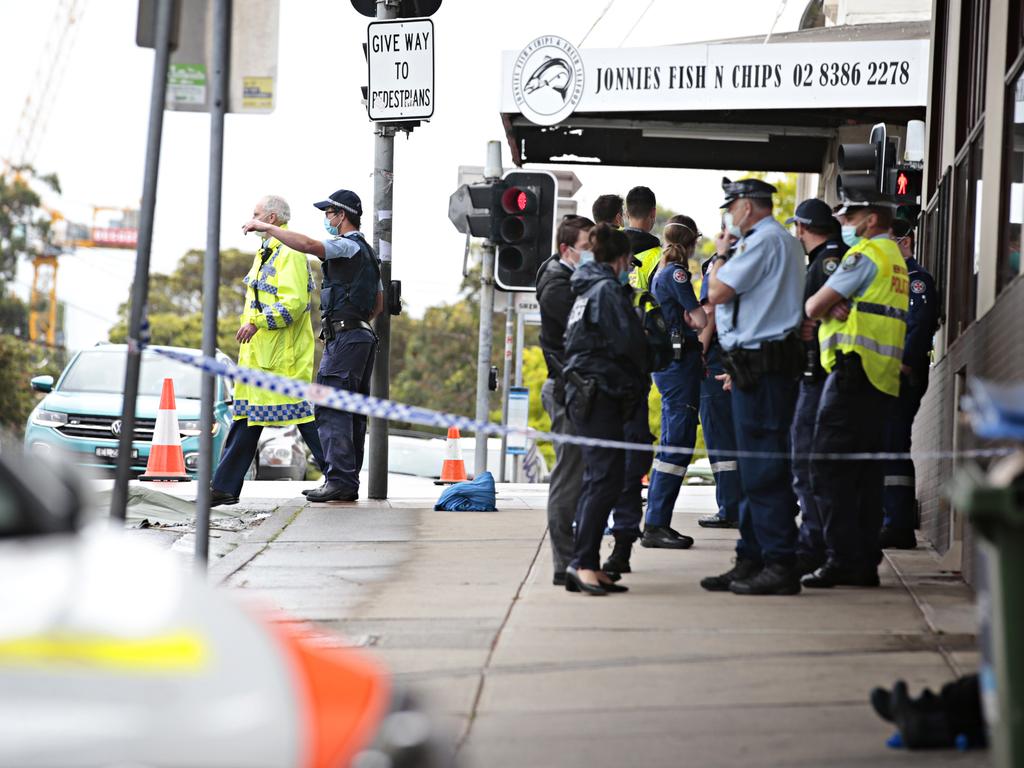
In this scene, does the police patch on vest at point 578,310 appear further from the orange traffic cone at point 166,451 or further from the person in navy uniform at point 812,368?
the orange traffic cone at point 166,451

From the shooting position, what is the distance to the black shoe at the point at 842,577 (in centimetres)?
811

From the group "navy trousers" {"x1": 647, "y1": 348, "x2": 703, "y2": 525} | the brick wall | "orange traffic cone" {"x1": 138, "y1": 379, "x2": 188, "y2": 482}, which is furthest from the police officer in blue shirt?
"orange traffic cone" {"x1": 138, "y1": 379, "x2": 188, "y2": 482}

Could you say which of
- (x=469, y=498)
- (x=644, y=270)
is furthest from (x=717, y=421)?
(x=469, y=498)

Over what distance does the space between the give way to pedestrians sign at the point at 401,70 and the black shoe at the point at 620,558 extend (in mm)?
5159

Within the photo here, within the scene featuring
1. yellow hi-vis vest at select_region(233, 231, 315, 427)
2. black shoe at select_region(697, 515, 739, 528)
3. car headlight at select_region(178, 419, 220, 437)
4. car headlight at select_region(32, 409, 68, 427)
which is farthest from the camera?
car headlight at select_region(32, 409, 68, 427)

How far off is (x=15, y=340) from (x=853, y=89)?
180ft

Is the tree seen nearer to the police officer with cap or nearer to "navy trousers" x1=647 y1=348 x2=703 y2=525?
the police officer with cap

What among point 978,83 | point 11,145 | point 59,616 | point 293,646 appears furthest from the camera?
point 11,145

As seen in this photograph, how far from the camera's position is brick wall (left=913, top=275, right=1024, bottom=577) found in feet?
22.4

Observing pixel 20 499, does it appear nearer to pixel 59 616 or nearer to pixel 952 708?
pixel 59 616

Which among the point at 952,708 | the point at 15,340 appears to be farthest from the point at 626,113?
the point at 15,340

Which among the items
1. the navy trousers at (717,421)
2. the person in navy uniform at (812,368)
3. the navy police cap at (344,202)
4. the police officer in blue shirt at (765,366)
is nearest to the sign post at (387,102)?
the navy police cap at (344,202)

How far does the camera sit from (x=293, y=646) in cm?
264

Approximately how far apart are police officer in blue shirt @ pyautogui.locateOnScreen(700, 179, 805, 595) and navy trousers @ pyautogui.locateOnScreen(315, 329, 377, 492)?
4.37m
